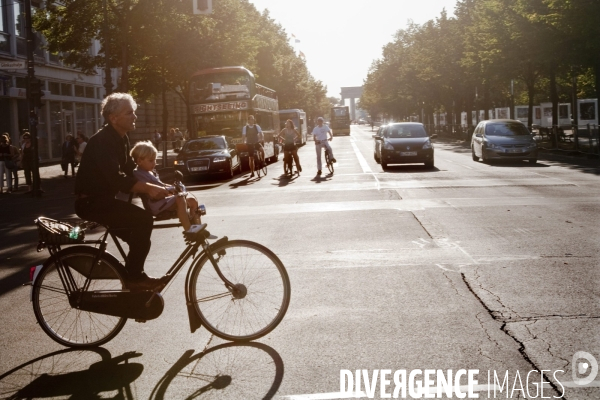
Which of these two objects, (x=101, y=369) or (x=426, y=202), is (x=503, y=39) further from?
(x=101, y=369)

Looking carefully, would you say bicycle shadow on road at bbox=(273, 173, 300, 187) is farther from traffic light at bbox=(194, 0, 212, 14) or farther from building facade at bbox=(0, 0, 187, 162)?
building facade at bbox=(0, 0, 187, 162)

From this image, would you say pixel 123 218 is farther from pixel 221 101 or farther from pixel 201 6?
pixel 221 101

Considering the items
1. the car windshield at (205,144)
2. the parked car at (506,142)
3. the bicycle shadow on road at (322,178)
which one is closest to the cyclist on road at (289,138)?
the bicycle shadow on road at (322,178)

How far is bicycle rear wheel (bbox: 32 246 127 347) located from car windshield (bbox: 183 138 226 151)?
22.4m

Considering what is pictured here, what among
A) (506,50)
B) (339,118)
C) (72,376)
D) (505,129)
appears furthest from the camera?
(339,118)

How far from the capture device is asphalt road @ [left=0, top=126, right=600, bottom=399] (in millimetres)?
5070

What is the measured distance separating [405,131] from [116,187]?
2348 cm

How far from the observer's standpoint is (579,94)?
86.4 m

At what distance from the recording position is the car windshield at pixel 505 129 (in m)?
29.9

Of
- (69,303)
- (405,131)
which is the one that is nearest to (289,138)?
(405,131)

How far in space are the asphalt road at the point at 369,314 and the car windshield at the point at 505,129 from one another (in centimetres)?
1529

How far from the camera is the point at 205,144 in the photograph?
28.7 meters

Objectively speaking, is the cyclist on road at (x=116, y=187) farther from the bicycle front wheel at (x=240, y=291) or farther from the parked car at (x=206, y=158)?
the parked car at (x=206, y=158)

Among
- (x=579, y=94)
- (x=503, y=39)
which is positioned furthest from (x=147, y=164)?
(x=579, y=94)
